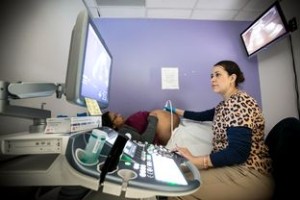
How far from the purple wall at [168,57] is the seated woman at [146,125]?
445 mm

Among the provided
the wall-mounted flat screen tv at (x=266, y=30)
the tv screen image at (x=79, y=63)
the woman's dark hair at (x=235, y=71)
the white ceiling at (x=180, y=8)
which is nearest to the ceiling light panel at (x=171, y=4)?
the white ceiling at (x=180, y=8)

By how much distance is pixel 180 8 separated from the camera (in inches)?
81.1

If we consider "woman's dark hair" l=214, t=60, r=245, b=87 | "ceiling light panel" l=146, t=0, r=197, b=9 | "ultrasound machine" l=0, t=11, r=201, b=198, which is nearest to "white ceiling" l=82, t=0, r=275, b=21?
"ceiling light panel" l=146, t=0, r=197, b=9

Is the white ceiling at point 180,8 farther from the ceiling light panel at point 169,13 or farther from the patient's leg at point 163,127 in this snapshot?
the patient's leg at point 163,127

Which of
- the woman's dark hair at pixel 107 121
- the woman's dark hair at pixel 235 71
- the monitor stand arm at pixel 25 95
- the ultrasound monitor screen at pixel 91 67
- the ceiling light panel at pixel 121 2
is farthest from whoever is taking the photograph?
the ceiling light panel at pixel 121 2

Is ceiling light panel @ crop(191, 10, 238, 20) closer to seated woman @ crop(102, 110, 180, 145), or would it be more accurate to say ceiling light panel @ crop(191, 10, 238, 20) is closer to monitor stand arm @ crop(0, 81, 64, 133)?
seated woman @ crop(102, 110, 180, 145)

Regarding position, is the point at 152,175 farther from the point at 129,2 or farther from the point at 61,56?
the point at 129,2

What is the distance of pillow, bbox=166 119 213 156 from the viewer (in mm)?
1551

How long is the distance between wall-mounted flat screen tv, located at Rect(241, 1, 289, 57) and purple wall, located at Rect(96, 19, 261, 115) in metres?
0.15

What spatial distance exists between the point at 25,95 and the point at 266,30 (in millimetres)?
2130

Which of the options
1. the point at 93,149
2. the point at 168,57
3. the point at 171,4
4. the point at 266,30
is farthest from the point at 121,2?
the point at 93,149

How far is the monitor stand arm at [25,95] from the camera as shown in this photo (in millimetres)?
596

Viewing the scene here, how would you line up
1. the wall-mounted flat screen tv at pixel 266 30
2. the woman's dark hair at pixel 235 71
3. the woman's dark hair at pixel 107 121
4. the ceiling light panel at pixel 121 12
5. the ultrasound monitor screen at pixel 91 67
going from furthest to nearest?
1. the ceiling light panel at pixel 121 12
2. the wall-mounted flat screen tv at pixel 266 30
3. the woman's dark hair at pixel 107 121
4. the woman's dark hair at pixel 235 71
5. the ultrasound monitor screen at pixel 91 67

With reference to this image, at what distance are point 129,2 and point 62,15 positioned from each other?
73 centimetres
